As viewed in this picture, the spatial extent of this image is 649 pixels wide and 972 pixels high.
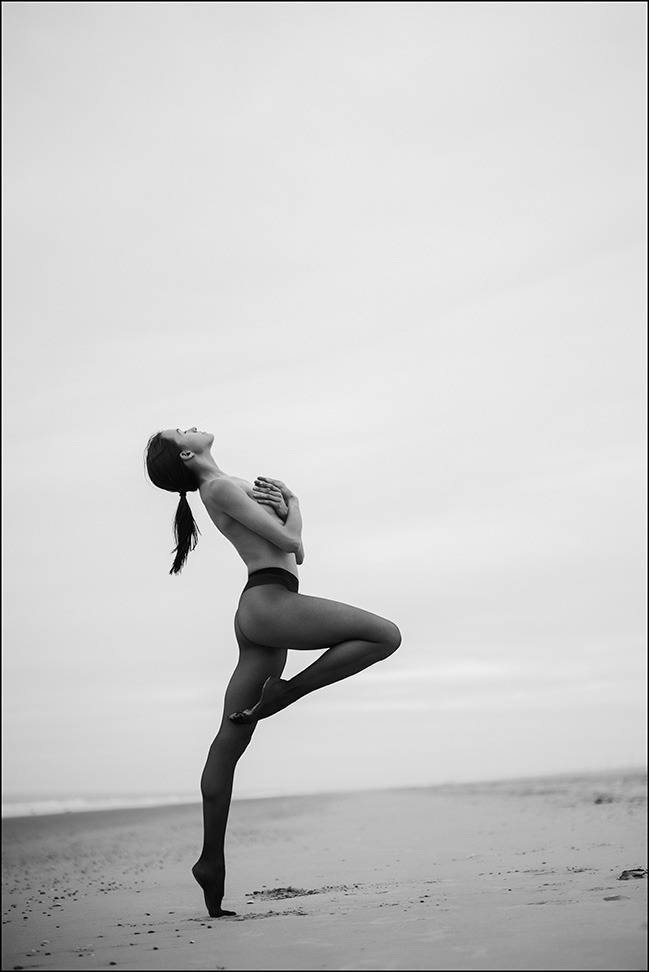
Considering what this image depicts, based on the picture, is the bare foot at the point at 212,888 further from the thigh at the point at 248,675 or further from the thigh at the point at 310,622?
the thigh at the point at 310,622

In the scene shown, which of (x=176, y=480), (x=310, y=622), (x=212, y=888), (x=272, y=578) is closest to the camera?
(x=212, y=888)

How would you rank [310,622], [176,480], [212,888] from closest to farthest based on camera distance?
1. [212,888]
2. [310,622]
3. [176,480]

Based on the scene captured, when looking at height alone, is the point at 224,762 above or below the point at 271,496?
below

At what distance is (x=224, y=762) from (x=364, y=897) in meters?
1.09

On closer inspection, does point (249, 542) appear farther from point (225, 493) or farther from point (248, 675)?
point (248, 675)

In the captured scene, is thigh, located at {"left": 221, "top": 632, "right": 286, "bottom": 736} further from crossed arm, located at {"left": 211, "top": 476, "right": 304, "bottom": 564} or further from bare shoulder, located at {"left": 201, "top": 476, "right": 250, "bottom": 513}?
bare shoulder, located at {"left": 201, "top": 476, "right": 250, "bottom": 513}

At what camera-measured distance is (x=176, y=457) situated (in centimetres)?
545

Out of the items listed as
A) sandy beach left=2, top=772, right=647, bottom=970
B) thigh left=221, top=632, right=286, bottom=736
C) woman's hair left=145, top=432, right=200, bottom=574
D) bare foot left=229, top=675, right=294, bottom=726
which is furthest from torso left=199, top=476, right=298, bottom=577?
sandy beach left=2, top=772, right=647, bottom=970

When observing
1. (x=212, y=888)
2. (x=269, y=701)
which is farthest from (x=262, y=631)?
(x=212, y=888)

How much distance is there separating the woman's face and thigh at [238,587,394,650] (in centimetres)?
98

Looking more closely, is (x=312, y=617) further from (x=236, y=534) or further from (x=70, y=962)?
(x=70, y=962)

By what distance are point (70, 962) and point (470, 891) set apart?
218 cm

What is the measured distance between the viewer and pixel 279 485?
546 cm

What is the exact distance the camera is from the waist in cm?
519
